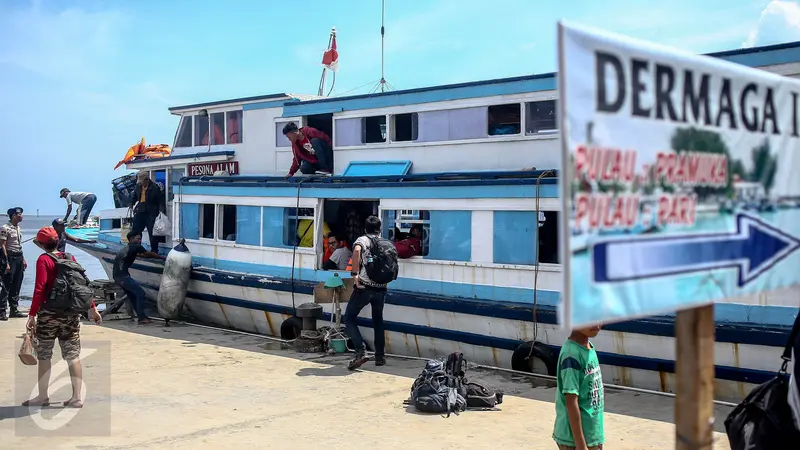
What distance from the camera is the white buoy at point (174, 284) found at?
45.4 feet

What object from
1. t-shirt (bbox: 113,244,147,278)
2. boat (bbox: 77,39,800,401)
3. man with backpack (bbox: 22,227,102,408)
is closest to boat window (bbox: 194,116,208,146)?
boat (bbox: 77,39,800,401)

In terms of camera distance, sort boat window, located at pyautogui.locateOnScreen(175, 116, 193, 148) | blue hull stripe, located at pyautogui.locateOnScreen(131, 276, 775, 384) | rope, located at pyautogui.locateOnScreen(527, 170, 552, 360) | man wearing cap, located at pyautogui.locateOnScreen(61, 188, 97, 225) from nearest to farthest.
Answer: blue hull stripe, located at pyautogui.locateOnScreen(131, 276, 775, 384)
rope, located at pyautogui.locateOnScreen(527, 170, 552, 360)
boat window, located at pyautogui.locateOnScreen(175, 116, 193, 148)
man wearing cap, located at pyautogui.locateOnScreen(61, 188, 97, 225)

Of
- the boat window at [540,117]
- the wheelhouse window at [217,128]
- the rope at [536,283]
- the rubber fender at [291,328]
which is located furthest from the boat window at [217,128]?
the rope at [536,283]

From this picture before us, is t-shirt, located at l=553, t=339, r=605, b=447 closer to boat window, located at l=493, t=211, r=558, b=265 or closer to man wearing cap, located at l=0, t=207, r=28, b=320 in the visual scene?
boat window, located at l=493, t=211, r=558, b=265

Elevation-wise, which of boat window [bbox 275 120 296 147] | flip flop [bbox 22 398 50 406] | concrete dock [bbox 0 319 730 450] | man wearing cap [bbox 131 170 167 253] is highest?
boat window [bbox 275 120 296 147]

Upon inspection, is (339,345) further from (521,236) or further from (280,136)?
(280,136)

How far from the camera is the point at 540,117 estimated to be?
10.6m

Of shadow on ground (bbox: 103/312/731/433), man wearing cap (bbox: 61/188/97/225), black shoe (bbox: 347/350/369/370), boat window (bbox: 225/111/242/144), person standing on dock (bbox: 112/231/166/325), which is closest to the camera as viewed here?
shadow on ground (bbox: 103/312/731/433)

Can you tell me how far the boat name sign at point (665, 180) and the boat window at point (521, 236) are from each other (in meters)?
6.52

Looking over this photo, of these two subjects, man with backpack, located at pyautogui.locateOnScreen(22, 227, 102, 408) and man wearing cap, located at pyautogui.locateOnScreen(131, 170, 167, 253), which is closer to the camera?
man with backpack, located at pyautogui.locateOnScreen(22, 227, 102, 408)

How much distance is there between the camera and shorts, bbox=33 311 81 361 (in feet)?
24.3

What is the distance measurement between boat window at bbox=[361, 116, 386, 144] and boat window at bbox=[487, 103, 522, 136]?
2244 millimetres

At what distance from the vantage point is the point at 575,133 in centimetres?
248

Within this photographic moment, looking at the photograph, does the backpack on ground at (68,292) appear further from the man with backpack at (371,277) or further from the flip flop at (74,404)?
the man with backpack at (371,277)
